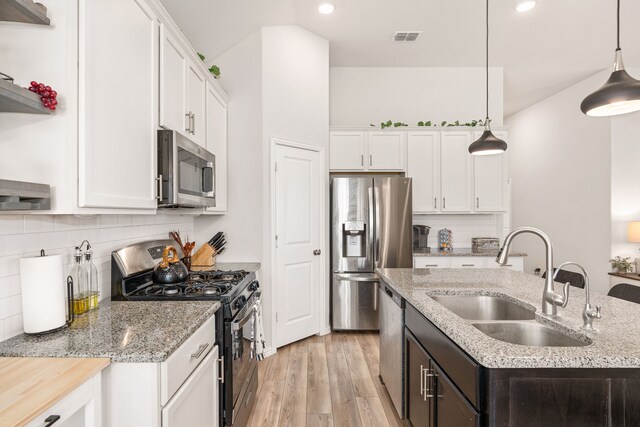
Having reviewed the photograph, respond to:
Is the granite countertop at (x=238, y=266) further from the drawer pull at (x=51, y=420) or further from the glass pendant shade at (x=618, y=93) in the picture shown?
the glass pendant shade at (x=618, y=93)

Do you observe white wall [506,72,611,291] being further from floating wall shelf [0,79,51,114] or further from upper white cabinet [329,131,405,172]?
floating wall shelf [0,79,51,114]

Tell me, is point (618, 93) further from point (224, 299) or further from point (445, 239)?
point (445, 239)

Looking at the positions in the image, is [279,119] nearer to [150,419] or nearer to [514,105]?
[150,419]

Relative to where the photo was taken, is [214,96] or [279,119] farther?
[279,119]

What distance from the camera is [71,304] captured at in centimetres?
146

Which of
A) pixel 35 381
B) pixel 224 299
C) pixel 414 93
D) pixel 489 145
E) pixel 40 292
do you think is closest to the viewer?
pixel 35 381

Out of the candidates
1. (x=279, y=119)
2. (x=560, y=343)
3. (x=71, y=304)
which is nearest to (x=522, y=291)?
(x=560, y=343)

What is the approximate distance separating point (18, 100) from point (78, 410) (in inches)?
36.8

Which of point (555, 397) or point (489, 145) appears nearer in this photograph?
point (555, 397)

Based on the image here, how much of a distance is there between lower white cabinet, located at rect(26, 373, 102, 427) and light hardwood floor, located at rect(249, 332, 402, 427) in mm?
1466

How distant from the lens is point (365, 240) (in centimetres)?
392

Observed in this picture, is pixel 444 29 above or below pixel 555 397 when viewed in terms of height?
above

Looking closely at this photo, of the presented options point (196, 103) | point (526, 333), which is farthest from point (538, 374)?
point (196, 103)

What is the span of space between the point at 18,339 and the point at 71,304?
21cm
